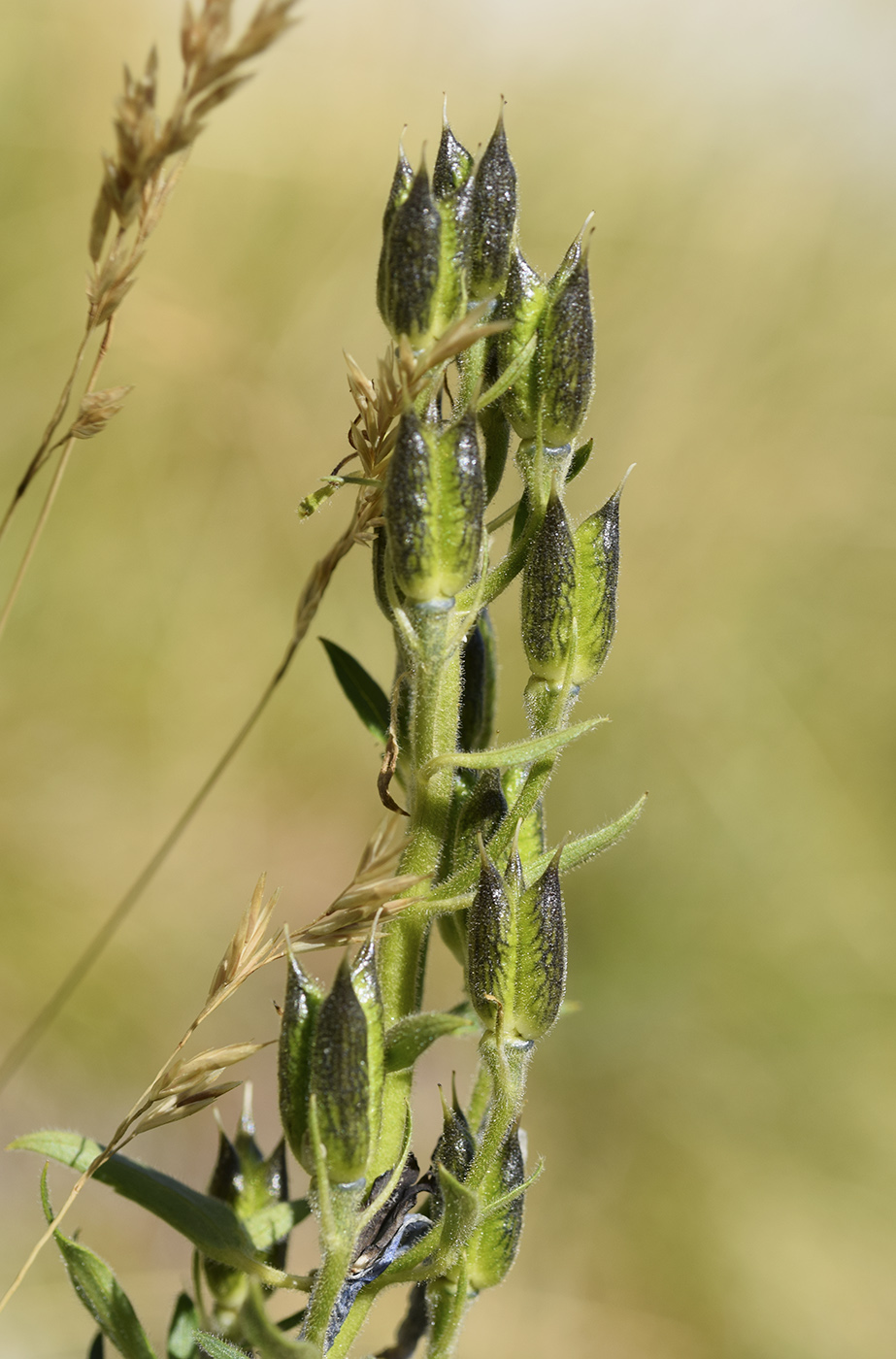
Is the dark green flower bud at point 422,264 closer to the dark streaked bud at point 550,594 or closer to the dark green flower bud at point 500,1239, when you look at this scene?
the dark streaked bud at point 550,594

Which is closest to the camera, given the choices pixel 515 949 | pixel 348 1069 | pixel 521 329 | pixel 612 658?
pixel 348 1069

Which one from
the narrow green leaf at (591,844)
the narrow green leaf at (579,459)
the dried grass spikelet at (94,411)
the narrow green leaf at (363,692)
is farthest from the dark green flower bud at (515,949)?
the dried grass spikelet at (94,411)

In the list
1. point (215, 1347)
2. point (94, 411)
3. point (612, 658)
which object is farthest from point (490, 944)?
point (612, 658)

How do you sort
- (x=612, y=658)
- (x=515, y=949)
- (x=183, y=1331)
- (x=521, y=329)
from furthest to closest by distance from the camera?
(x=612, y=658)
(x=183, y=1331)
(x=521, y=329)
(x=515, y=949)

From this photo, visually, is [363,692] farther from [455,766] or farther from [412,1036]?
[412,1036]

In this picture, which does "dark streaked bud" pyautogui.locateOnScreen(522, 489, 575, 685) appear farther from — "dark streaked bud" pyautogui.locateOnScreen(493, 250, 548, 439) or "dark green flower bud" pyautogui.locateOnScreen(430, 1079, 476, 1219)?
"dark green flower bud" pyautogui.locateOnScreen(430, 1079, 476, 1219)
